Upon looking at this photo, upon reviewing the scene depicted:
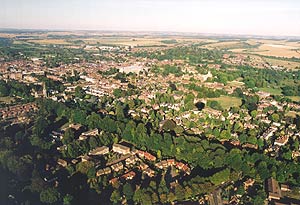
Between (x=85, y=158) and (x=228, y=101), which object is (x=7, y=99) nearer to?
(x=85, y=158)

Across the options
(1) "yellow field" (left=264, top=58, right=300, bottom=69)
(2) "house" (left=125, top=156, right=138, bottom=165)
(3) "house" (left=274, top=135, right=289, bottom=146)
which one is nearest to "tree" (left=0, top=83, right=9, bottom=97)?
(2) "house" (left=125, top=156, right=138, bottom=165)

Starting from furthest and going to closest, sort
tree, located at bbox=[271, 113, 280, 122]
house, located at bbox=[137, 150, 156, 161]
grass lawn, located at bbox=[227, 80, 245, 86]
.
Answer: grass lawn, located at bbox=[227, 80, 245, 86], tree, located at bbox=[271, 113, 280, 122], house, located at bbox=[137, 150, 156, 161]

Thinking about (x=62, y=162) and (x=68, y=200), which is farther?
(x=62, y=162)

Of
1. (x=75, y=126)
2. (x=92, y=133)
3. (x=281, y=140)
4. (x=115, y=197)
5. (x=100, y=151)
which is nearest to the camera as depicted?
(x=115, y=197)

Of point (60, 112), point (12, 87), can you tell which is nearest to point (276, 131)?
point (60, 112)

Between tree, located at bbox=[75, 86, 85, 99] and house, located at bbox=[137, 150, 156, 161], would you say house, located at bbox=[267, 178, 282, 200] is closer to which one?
house, located at bbox=[137, 150, 156, 161]

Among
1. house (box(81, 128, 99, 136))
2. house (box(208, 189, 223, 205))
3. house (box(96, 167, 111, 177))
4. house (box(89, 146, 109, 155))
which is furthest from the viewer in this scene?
house (box(81, 128, 99, 136))

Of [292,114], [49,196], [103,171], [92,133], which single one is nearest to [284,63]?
[292,114]
